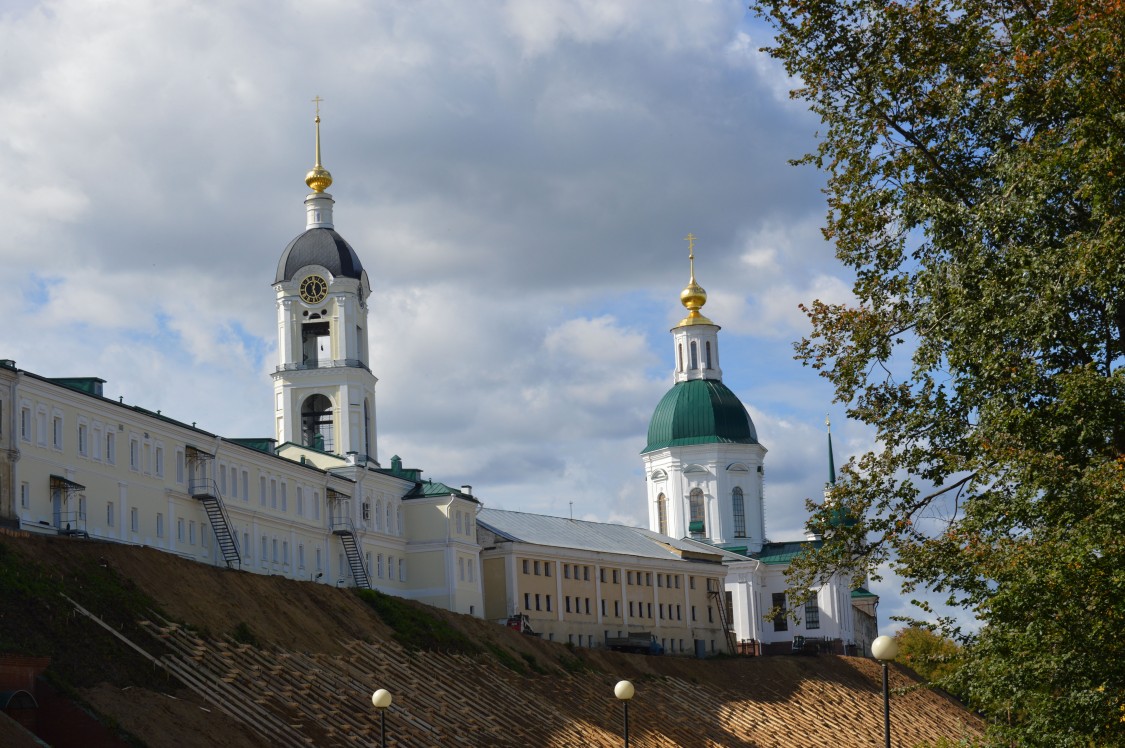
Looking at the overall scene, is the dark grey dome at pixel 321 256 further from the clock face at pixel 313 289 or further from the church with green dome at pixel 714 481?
the church with green dome at pixel 714 481

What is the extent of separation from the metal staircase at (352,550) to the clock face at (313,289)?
44.4ft

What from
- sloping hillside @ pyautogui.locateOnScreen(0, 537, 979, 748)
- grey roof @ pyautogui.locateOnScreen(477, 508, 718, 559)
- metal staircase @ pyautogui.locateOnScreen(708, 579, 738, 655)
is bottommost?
sloping hillside @ pyautogui.locateOnScreen(0, 537, 979, 748)

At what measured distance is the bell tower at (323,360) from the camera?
82812mm

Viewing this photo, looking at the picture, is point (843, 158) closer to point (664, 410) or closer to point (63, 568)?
point (63, 568)

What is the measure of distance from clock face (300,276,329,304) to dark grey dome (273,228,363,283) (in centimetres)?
66

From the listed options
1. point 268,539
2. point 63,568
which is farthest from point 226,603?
point 268,539

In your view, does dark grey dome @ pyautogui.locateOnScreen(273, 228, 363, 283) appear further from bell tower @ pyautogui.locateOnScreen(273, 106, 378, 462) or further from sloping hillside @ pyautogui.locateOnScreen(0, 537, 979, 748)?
sloping hillside @ pyautogui.locateOnScreen(0, 537, 979, 748)

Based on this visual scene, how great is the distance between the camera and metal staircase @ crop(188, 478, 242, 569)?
63.5 m

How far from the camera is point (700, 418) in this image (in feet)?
375

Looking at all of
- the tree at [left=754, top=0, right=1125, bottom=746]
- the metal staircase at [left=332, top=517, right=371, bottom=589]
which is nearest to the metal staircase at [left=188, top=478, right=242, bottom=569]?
the metal staircase at [left=332, top=517, right=371, bottom=589]

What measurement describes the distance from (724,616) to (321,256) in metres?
34.4

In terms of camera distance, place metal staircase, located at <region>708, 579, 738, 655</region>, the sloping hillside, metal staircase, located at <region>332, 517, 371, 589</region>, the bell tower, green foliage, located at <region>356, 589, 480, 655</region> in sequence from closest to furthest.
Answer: the sloping hillside
green foliage, located at <region>356, 589, 480, 655</region>
metal staircase, located at <region>332, 517, 371, 589</region>
the bell tower
metal staircase, located at <region>708, 579, 738, 655</region>

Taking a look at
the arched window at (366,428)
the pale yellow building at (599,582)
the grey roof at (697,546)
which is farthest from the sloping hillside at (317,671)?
the grey roof at (697,546)

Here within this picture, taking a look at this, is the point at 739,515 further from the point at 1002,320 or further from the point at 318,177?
the point at 1002,320
